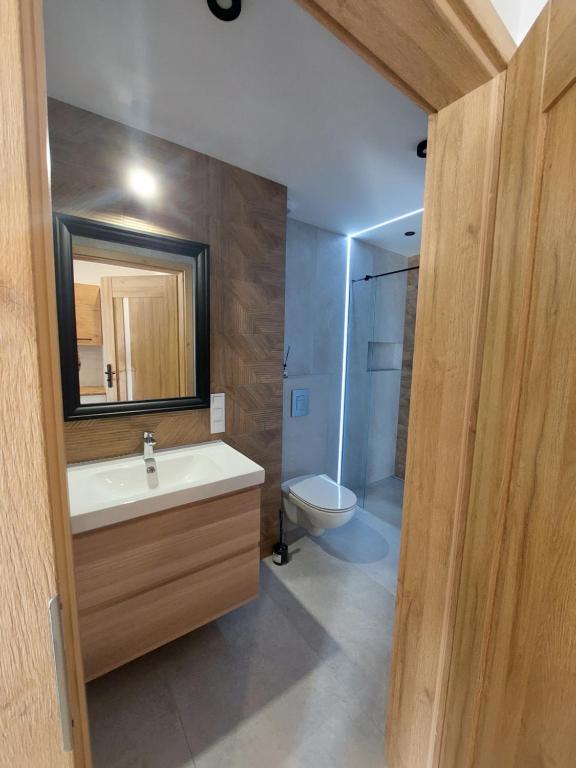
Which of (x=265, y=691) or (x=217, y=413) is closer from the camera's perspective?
(x=265, y=691)

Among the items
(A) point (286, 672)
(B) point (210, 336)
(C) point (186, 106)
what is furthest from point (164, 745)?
(C) point (186, 106)

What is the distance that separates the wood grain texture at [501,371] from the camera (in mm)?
634

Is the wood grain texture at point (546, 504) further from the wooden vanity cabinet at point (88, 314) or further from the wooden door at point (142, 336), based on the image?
the wooden vanity cabinet at point (88, 314)

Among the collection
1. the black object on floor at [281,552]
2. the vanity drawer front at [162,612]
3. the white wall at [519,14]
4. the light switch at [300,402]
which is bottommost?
the black object on floor at [281,552]

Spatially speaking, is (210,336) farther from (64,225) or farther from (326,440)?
(326,440)

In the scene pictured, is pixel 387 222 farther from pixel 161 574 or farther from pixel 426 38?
pixel 161 574

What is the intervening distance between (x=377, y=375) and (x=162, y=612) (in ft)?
8.07

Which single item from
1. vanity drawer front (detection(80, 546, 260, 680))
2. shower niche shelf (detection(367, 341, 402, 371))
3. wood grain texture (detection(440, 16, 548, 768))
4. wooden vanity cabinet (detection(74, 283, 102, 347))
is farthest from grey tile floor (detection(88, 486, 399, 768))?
shower niche shelf (detection(367, 341, 402, 371))

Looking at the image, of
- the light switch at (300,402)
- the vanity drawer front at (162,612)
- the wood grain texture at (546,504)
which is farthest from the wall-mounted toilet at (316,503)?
the wood grain texture at (546,504)

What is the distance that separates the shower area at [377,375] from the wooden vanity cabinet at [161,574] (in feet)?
5.46

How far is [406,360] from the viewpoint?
3244 mm

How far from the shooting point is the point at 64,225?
129cm

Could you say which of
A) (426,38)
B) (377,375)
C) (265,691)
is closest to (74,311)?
Result: (426,38)

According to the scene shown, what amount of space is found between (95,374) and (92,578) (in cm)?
81
